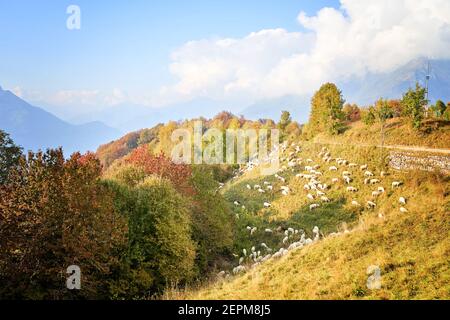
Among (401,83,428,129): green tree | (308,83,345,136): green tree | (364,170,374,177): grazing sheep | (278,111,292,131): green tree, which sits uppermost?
(278,111,292,131): green tree

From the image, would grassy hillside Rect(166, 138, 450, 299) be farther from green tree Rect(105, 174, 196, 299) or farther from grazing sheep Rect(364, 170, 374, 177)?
green tree Rect(105, 174, 196, 299)

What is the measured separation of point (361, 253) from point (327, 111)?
47.0 meters

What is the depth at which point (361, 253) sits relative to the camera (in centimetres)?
1809

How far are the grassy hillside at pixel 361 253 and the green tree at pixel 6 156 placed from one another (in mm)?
16144

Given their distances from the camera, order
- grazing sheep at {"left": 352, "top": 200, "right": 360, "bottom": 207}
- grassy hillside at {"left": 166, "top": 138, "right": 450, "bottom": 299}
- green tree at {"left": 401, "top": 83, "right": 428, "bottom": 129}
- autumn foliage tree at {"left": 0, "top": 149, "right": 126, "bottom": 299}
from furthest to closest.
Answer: green tree at {"left": 401, "top": 83, "right": 428, "bottom": 129}, grazing sheep at {"left": 352, "top": 200, "right": 360, "bottom": 207}, autumn foliage tree at {"left": 0, "top": 149, "right": 126, "bottom": 299}, grassy hillside at {"left": 166, "top": 138, "right": 450, "bottom": 299}

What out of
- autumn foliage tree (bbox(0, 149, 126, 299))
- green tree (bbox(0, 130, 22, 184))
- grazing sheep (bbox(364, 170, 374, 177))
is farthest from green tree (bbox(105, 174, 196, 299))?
grazing sheep (bbox(364, 170, 374, 177))

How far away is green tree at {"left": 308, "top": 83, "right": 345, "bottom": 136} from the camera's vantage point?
197 feet

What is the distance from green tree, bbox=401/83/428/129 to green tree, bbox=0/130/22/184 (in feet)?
150

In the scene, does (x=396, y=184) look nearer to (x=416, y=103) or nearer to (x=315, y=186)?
(x=315, y=186)

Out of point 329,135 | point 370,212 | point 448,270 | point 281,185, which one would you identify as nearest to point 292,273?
point 448,270

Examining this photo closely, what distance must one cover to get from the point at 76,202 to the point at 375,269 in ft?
54.2

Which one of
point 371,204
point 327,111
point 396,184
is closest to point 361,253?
point 371,204

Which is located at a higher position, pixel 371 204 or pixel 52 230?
pixel 371 204

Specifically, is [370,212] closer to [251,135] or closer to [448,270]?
[448,270]
